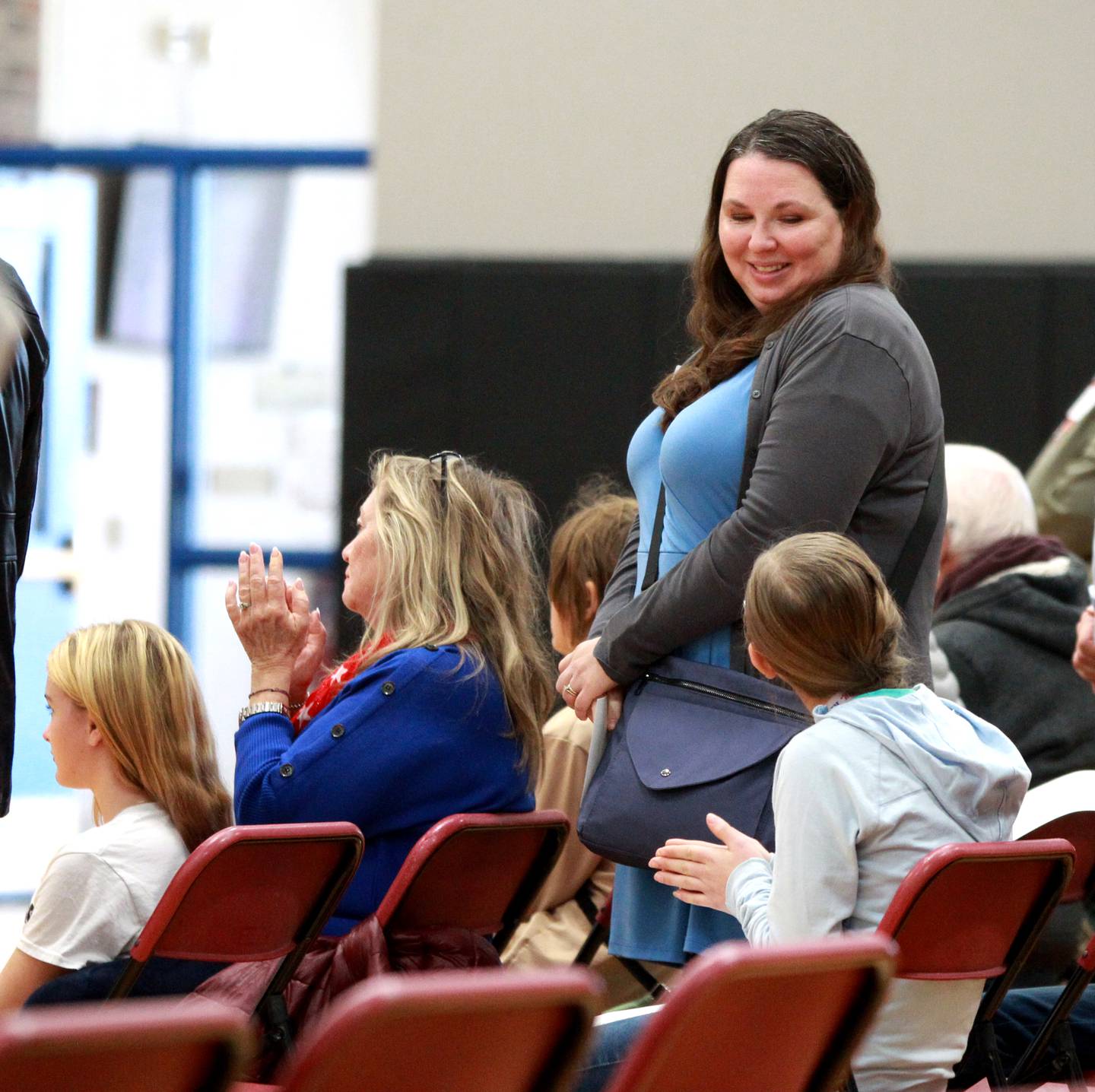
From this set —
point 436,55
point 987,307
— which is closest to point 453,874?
point 987,307

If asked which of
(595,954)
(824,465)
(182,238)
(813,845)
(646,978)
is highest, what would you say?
(182,238)

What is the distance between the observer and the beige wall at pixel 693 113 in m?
4.93

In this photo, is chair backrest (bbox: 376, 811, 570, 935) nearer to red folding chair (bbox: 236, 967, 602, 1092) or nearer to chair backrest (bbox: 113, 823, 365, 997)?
chair backrest (bbox: 113, 823, 365, 997)

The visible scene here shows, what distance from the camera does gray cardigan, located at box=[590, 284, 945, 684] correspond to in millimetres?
2029

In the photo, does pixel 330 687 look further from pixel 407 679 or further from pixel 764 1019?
pixel 764 1019

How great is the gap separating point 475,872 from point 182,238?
392 centimetres

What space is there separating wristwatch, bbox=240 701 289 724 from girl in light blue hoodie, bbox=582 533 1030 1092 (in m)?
0.74

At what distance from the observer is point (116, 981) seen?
2.11 m

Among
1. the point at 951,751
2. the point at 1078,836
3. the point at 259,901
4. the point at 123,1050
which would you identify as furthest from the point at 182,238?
the point at 123,1050

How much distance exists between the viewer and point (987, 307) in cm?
479

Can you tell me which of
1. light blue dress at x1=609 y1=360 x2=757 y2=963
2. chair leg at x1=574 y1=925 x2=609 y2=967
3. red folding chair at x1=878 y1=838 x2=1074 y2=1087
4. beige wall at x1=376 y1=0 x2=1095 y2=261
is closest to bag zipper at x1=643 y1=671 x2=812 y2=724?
light blue dress at x1=609 y1=360 x2=757 y2=963

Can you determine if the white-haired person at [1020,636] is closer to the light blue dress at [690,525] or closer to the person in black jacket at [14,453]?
the light blue dress at [690,525]

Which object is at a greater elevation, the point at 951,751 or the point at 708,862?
the point at 951,751

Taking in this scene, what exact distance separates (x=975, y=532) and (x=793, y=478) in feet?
4.08
